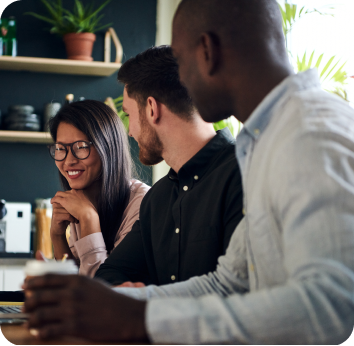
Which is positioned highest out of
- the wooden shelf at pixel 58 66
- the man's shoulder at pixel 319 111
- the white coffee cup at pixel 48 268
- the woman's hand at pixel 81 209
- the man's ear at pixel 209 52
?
the wooden shelf at pixel 58 66

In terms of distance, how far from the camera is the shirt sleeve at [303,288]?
606mm

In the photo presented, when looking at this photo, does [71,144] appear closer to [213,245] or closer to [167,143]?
[167,143]

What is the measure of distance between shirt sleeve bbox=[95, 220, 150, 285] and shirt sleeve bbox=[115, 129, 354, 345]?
89 centimetres

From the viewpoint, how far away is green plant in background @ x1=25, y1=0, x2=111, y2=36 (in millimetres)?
3729

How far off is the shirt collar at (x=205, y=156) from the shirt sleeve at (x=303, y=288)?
0.79 m

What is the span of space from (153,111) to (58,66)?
7.84 ft

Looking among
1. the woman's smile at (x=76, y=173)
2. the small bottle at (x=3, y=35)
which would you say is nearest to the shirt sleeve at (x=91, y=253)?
the woman's smile at (x=76, y=173)

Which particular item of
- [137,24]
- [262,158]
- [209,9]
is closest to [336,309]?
[262,158]

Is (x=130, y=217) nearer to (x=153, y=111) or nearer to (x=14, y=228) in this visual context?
(x=153, y=111)

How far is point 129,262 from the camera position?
1.56m

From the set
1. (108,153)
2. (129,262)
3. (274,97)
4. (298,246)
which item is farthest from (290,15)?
(298,246)

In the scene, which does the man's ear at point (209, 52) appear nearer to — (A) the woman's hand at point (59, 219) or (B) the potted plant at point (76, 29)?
(A) the woman's hand at point (59, 219)

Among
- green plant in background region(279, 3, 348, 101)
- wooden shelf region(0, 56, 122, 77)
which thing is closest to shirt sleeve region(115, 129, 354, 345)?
green plant in background region(279, 3, 348, 101)

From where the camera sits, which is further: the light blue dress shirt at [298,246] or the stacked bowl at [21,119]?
the stacked bowl at [21,119]
